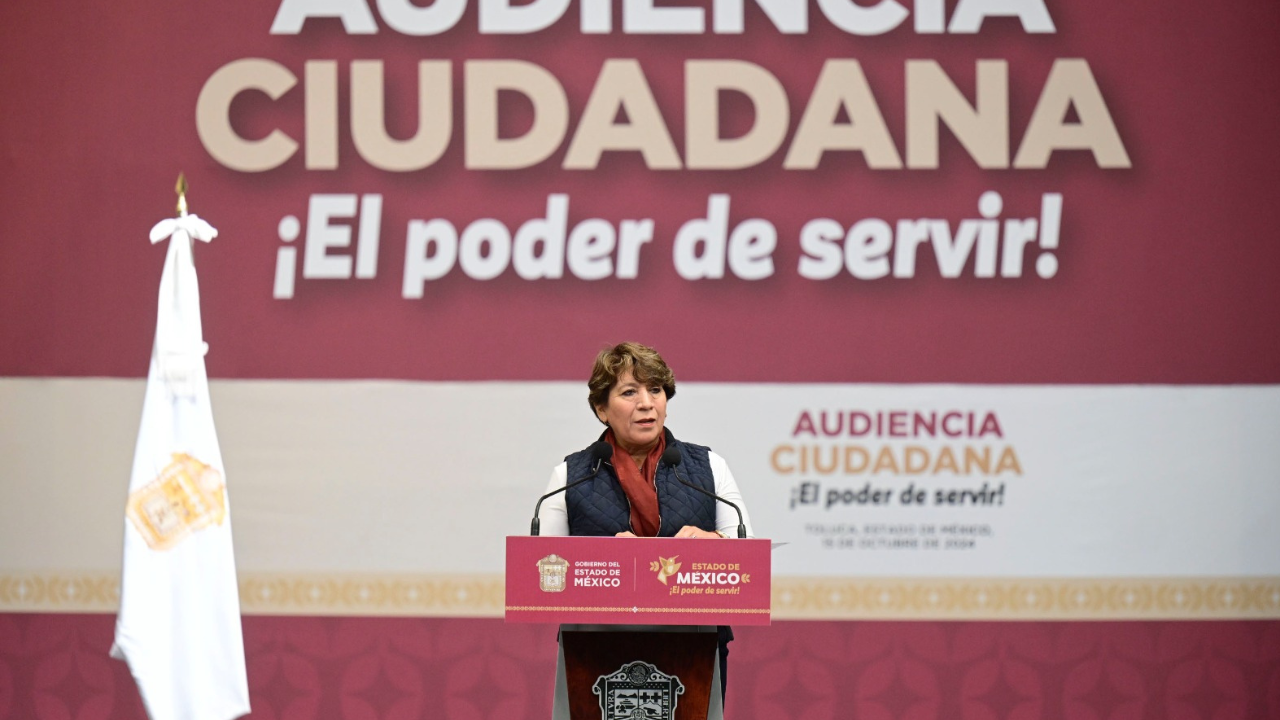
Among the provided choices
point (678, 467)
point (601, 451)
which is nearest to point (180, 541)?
point (601, 451)

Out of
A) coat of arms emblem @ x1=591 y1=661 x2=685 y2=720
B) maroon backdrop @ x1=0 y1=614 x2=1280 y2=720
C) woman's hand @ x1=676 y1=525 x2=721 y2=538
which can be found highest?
woman's hand @ x1=676 y1=525 x2=721 y2=538

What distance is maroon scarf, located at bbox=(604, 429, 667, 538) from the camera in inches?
110

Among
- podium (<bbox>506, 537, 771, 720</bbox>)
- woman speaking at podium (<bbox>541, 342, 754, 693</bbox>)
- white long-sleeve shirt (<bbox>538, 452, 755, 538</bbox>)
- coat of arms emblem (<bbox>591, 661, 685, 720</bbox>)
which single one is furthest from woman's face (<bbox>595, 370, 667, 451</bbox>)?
coat of arms emblem (<bbox>591, 661, 685, 720</bbox>)

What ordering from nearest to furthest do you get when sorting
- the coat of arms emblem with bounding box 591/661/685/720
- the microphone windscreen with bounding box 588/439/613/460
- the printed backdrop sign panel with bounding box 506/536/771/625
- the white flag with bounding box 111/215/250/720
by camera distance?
1. the printed backdrop sign panel with bounding box 506/536/771/625
2. the coat of arms emblem with bounding box 591/661/685/720
3. the microphone windscreen with bounding box 588/439/613/460
4. the white flag with bounding box 111/215/250/720

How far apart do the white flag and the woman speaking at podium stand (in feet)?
4.53

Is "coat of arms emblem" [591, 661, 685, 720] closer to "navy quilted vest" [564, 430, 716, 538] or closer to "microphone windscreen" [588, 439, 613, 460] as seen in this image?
"navy quilted vest" [564, 430, 716, 538]

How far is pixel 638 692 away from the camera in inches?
103

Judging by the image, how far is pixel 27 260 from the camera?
4.58 meters

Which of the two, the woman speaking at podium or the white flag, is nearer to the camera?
the woman speaking at podium

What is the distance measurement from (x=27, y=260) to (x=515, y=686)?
2.23m

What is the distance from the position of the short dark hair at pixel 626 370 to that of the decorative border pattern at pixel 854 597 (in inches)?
69.4

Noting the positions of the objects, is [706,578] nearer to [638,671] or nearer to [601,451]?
[638,671]

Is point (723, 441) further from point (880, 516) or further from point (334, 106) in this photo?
point (334, 106)

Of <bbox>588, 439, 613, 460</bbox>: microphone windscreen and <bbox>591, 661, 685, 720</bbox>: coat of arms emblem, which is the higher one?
<bbox>588, 439, 613, 460</bbox>: microphone windscreen
